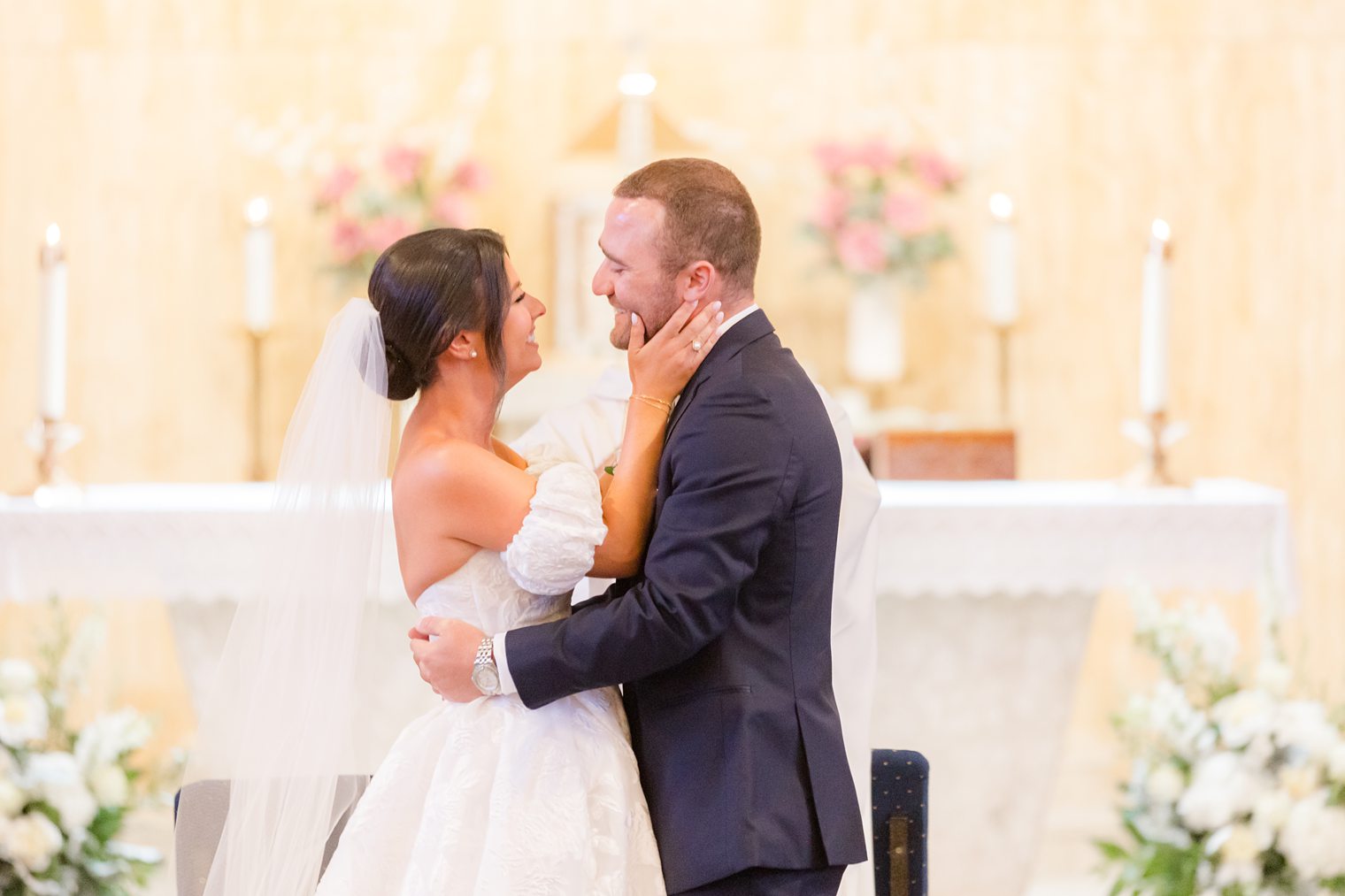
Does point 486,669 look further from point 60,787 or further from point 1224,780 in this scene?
point 1224,780

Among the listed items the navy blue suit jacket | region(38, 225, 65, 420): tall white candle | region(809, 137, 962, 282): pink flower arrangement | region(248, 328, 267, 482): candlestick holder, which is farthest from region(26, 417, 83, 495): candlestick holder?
region(809, 137, 962, 282): pink flower arrangement

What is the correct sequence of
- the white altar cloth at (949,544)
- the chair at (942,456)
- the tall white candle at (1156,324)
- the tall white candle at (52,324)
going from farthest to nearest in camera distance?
the chair at (942,456), the tall white candle at (1156,324), the tall white candle at (52,324), the white altar cloth at (949,544)

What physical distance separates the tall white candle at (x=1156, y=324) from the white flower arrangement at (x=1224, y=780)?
616 millimetres

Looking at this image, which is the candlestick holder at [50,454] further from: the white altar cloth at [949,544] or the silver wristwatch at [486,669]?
the silver wristwatch at [486,669]

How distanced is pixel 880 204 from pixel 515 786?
332 cm

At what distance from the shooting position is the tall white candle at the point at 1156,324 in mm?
4133

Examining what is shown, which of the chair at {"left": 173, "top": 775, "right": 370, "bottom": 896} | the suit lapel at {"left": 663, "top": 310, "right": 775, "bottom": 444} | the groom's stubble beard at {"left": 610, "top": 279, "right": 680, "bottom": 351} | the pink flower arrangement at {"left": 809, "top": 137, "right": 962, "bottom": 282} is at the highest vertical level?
the pink flower arrangement at {"left": 809, "top": 137, "right": 962, "bottom": 282}

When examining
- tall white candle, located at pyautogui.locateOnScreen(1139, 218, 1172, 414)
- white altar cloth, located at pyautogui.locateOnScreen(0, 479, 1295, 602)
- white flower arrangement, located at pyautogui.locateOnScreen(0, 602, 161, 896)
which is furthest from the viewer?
tall white candle, located at pyautogui.locateOnScreen(1139, 218, 1172, 414)

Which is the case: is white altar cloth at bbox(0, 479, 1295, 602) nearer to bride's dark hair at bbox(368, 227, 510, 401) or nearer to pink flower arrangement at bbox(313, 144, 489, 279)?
A: pink flower arrangement at bbox(313, 144, 489, 279)

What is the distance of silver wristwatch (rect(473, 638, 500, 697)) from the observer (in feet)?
7.40

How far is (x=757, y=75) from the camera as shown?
5.86 meters

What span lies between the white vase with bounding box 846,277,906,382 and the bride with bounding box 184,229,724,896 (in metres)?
3.12

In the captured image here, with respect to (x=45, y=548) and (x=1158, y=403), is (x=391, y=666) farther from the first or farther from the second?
(x=1158, y=403)

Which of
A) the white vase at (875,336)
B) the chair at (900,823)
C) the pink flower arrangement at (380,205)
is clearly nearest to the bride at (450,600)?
the chair at (900,823)
